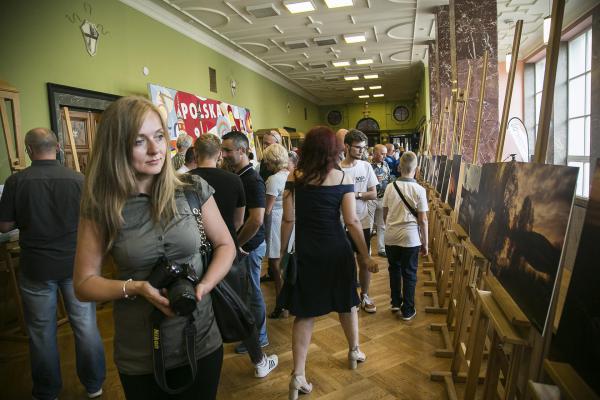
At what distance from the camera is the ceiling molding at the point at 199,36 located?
661cm

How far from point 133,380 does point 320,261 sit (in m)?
1.29

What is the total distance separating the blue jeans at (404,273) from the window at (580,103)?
18.8 feet

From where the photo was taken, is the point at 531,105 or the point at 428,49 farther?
the point at 531,105

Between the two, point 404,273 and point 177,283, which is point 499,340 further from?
point 404,273

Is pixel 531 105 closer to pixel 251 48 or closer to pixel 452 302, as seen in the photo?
pixel 251 48

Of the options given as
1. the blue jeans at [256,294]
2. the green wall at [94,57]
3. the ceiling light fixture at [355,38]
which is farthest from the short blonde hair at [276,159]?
the ceiling light fixture at [355,38]

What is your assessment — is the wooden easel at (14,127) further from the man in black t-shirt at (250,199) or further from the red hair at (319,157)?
the red hair at (319,157)

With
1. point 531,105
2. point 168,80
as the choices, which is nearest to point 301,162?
point 168,80

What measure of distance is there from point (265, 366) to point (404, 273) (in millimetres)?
1495

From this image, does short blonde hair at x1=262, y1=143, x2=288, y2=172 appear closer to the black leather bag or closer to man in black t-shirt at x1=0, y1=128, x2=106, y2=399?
man in black t-shirt at x1=0, y1=128, x2=106, y2=399

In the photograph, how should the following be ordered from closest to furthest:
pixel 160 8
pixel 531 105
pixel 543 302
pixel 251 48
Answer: pixel 543 302
pixel 160 8
pixel 251 48
pixel 531 105

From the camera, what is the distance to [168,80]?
23.8 ft

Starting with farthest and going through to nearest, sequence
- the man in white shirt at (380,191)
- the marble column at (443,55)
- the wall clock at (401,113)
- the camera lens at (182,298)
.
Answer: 1. the wall clock at (401,113)
2. the marble column at (443,55)
3. the man in white shirt at (380,191)
4. the camera lens at (182,298)

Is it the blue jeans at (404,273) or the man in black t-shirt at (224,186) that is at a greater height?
the man in black t-shirt at (224,186)
